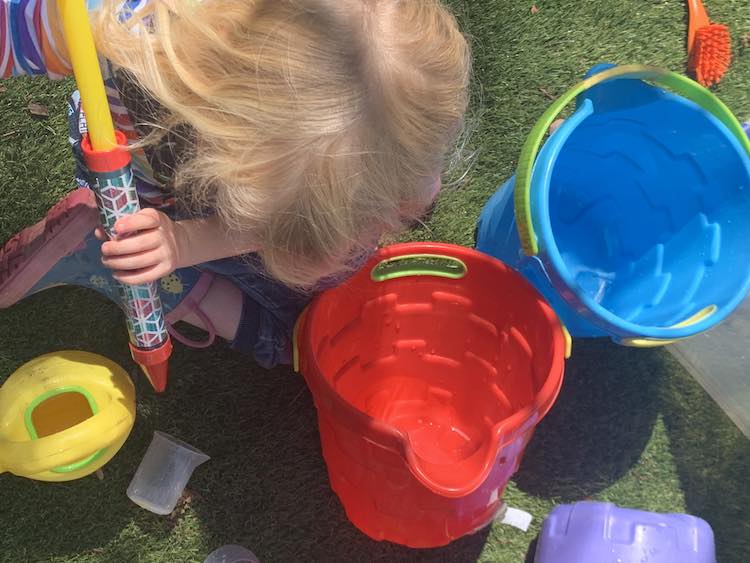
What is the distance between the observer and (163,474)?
129cm

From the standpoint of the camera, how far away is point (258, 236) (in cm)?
95

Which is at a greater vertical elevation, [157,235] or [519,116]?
[157,235]

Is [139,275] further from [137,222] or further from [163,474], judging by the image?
[163,474]

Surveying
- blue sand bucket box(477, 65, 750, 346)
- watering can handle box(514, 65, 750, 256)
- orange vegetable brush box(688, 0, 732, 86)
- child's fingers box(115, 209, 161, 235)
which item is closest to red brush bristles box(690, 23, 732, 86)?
orange vegetable brush box(688, 0, 732, 86)

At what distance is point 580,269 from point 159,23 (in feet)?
2.91

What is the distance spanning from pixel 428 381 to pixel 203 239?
1.83 feet

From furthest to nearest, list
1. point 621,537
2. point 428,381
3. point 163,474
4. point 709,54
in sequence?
point 709,54 → point 428,381 → point 163,474 → point 621,537

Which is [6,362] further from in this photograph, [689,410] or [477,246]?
[689,410]

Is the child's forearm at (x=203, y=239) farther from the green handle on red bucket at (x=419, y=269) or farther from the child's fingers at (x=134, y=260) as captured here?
the green handle on red bucket at (x=419, y=269)

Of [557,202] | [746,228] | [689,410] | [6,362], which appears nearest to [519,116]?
[557,202]

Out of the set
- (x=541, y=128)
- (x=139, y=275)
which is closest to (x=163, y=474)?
(x=139, y=275)

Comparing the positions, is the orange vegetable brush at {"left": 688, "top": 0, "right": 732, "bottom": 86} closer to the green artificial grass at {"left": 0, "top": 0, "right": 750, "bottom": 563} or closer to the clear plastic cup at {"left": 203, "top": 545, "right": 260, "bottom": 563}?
the green artificial grass at {"left": 0, "top": 0, "right": 750, "bottom": 563}

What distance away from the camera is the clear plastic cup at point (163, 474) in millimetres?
1283

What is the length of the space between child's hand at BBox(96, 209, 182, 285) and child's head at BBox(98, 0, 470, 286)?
73mm
